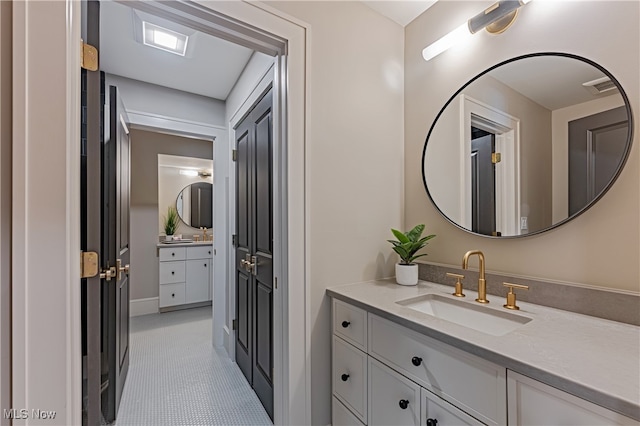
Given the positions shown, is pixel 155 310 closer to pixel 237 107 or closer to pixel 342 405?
pixel 237 107

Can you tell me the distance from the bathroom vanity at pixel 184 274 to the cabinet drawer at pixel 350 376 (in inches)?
118

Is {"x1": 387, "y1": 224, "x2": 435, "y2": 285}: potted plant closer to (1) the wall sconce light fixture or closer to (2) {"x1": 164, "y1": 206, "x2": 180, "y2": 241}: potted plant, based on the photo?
(1) the wall sconce light fixture

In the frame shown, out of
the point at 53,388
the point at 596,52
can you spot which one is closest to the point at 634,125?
the point at 596,52

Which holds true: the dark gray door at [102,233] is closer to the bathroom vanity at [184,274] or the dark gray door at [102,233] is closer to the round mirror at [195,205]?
the bathroom vanity at [184,274]

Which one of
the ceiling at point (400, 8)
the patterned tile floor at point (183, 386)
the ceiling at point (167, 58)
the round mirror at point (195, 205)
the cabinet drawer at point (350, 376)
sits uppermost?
the ceiling at point (400, 8)

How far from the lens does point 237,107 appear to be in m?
2.43

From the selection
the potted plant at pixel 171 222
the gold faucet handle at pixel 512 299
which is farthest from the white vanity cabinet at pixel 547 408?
the potted plant at pixel 171 222

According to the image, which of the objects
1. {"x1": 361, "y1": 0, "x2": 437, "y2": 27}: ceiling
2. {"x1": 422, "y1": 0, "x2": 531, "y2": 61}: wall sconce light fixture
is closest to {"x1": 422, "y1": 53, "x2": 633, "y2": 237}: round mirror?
{"x1": 422, "y1": 0, "x2": 531, "y2": 61}: wall sconce light fixture

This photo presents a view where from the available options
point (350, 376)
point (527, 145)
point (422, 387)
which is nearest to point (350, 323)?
point (350, 376)

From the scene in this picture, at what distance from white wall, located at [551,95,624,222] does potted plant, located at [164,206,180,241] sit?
13.9 ft

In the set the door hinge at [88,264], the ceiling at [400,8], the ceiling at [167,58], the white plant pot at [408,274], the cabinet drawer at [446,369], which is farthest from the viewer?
the ceiling at [167,58]

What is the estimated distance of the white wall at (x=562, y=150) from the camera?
1.18m

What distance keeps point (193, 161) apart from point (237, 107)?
214 cm

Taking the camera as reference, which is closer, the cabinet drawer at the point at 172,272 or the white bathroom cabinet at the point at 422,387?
the white bathroom cabinet at the point at 422,387
